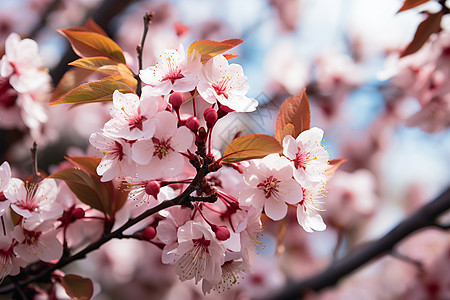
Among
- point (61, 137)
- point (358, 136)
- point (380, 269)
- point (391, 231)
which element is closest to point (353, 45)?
point (358, 136)

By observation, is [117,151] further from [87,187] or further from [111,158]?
[87,187]

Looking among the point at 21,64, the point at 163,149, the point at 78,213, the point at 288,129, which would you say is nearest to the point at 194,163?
the point at 163,149

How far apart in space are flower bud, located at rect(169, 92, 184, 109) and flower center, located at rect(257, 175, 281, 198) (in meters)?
0.18

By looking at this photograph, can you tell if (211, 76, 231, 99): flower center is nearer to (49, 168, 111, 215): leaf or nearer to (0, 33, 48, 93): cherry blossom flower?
(49, 168, 111, 215): leaf

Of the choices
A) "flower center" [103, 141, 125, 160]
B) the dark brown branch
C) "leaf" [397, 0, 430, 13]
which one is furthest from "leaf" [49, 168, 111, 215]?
the dark brown branch

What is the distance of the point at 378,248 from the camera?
132 cm

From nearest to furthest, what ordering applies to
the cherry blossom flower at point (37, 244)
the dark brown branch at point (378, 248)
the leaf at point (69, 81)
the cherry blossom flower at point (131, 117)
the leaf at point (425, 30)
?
the cherry blossom flower at point (131, 117) → the cherry blossom flower at point (37, 244) → the leaf at point (69, 81) → the leaf at point (425, 30) → the dark brown branch at point (378, 248)

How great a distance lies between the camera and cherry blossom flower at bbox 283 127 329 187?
2.06 ft

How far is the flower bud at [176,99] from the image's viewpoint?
0.62 metres

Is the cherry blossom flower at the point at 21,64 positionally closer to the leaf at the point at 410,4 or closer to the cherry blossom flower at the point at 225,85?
the cherry blossom flower at the point at 225,85

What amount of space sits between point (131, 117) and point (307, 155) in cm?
28

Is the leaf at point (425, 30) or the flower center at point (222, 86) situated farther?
the leaf at point (425, 30)

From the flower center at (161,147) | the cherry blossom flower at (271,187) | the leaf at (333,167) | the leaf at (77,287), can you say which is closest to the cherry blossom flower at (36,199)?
the leaf at (77,287)

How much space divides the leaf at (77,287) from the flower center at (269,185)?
1.17 feet
